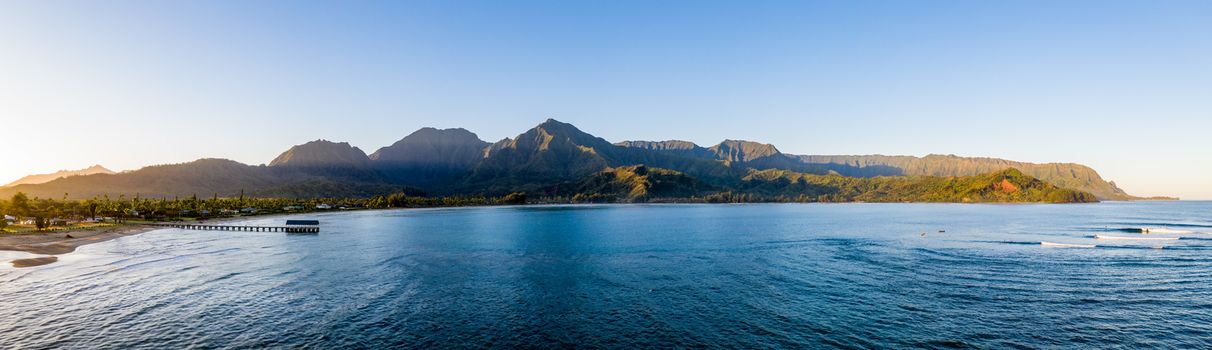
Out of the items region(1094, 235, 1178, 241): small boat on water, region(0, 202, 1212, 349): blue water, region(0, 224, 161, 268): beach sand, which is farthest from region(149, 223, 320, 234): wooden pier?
region(1094, 235, 1178, 241): small boat on water

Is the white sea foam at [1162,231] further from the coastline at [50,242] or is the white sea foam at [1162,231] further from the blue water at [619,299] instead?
the coastline at [50,242]

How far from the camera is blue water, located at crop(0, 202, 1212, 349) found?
39031mm

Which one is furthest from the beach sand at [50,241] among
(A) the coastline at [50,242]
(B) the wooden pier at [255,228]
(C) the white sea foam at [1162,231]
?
(C) the white sea foam at [1162,231]

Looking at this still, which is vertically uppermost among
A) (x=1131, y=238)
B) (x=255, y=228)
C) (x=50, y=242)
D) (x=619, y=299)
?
(x=50, y=242)

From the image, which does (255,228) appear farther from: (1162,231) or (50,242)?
(1162,231)

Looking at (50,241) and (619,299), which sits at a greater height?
(50,241)

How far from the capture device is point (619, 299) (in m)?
53.3

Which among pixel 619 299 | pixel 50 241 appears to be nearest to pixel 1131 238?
pixel 619 299

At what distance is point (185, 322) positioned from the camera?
4278cm

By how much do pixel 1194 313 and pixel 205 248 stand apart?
142 m

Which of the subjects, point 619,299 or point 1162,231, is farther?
point 1162,231

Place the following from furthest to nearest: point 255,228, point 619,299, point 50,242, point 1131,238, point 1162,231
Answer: point 255,228
point 1162,231
point 1131,238
point 50,242
point 619,299

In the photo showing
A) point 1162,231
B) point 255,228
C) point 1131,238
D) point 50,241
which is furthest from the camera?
point 255,228

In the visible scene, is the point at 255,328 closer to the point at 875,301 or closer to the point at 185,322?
the point at 185,322
